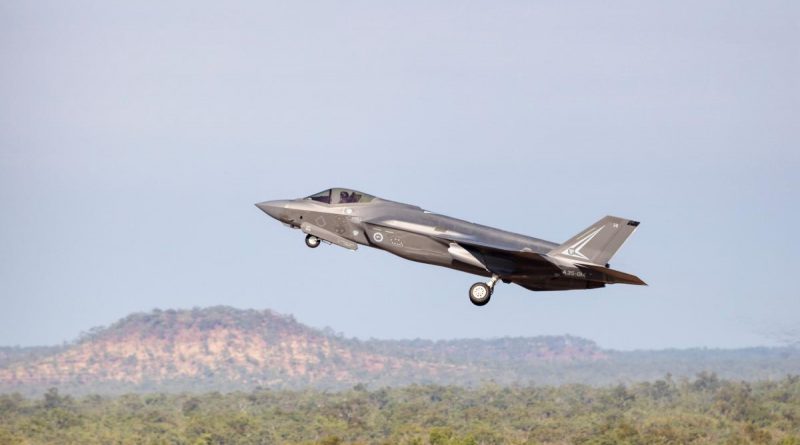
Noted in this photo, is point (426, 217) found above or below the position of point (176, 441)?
above

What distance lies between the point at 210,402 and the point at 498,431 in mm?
55894

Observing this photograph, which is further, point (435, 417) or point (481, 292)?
point (435, 417)

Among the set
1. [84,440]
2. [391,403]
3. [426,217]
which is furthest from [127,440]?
[426,217]

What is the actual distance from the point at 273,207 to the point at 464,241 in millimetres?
8264

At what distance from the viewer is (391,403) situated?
543 feet

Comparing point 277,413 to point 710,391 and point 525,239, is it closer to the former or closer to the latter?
point 710,391

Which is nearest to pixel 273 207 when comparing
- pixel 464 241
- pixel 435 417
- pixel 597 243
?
pixel 464 241

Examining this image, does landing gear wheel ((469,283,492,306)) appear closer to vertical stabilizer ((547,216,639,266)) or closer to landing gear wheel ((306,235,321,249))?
vertical stabilizer ((547,216,639,266))

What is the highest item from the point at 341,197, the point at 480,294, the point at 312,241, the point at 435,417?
the point at 341,197

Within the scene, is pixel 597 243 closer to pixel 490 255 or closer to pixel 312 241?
pixel 490 255

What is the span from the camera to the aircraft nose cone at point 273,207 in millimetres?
54031

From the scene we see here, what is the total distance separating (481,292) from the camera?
5025cm

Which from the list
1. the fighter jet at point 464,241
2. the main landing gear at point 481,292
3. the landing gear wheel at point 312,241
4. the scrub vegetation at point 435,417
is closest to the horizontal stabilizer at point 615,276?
the fighter jet at point 464,241

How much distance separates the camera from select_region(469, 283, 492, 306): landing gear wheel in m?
50.2
